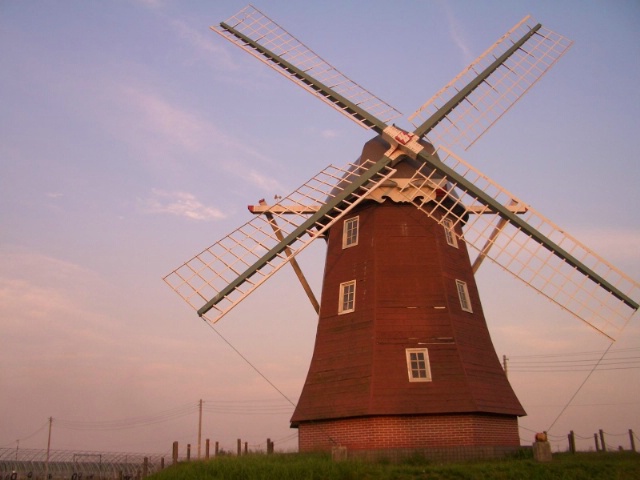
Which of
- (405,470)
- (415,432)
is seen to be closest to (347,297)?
(415,432)

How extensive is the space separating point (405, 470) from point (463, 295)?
638 centimetres

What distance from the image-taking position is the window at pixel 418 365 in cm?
1791

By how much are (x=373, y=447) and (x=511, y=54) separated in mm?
14043

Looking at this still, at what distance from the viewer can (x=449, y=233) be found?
21.0m

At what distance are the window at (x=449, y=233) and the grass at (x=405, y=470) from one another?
6866 millimetres

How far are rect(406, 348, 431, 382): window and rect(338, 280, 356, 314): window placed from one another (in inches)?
89.5

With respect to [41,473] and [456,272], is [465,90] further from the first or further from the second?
[41,473]

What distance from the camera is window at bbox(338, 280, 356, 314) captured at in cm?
1964

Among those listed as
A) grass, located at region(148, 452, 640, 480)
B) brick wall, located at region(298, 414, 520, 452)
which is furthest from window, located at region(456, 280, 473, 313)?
grass, located at region(148, 452, 640, 480)

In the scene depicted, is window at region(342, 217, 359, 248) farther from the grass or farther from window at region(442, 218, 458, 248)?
the grass

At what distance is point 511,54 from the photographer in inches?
899

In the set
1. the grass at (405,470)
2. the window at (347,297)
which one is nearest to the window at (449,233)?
the window at (347,297)

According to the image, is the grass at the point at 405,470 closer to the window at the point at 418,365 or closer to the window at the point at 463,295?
the window at the point at 418,365

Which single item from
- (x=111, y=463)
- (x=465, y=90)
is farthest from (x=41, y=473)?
(x=465, y=90)
